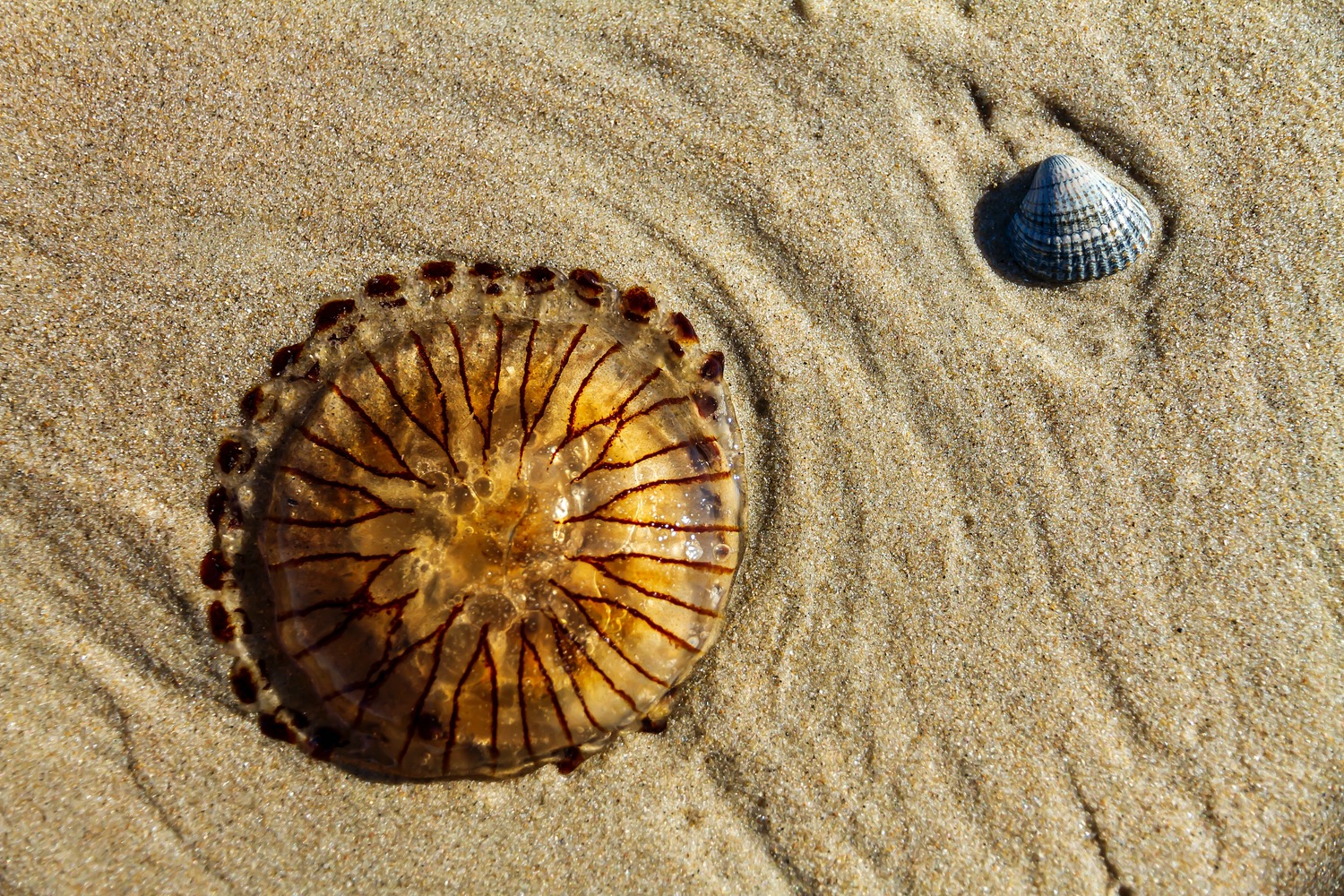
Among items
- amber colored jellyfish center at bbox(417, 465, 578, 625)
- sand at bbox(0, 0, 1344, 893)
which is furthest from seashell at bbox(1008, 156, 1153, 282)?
amber colored jellyfish center at bbox(417, 465, 578, 625)

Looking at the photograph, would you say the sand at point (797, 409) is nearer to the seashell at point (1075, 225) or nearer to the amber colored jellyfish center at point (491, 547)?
the seashell at point (1075, 225)

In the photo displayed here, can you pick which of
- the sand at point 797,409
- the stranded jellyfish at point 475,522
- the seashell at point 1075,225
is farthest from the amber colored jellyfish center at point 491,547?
the seashell at point 1075,225

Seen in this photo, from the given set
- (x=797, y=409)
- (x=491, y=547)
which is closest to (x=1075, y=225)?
(x=797, y=409)

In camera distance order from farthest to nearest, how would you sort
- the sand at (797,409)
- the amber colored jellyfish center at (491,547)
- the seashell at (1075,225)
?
the seashell at (1075,225) < the sand at (797,409) < the amber colored jellyfish center at (491,547)

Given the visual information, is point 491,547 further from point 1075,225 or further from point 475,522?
point 1075,225

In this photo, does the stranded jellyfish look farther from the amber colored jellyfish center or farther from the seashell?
the seashell

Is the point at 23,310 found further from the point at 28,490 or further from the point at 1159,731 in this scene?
the point at 1159,731

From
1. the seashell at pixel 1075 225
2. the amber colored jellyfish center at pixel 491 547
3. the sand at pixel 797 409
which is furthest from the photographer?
the seashell at pixel 1075 225
